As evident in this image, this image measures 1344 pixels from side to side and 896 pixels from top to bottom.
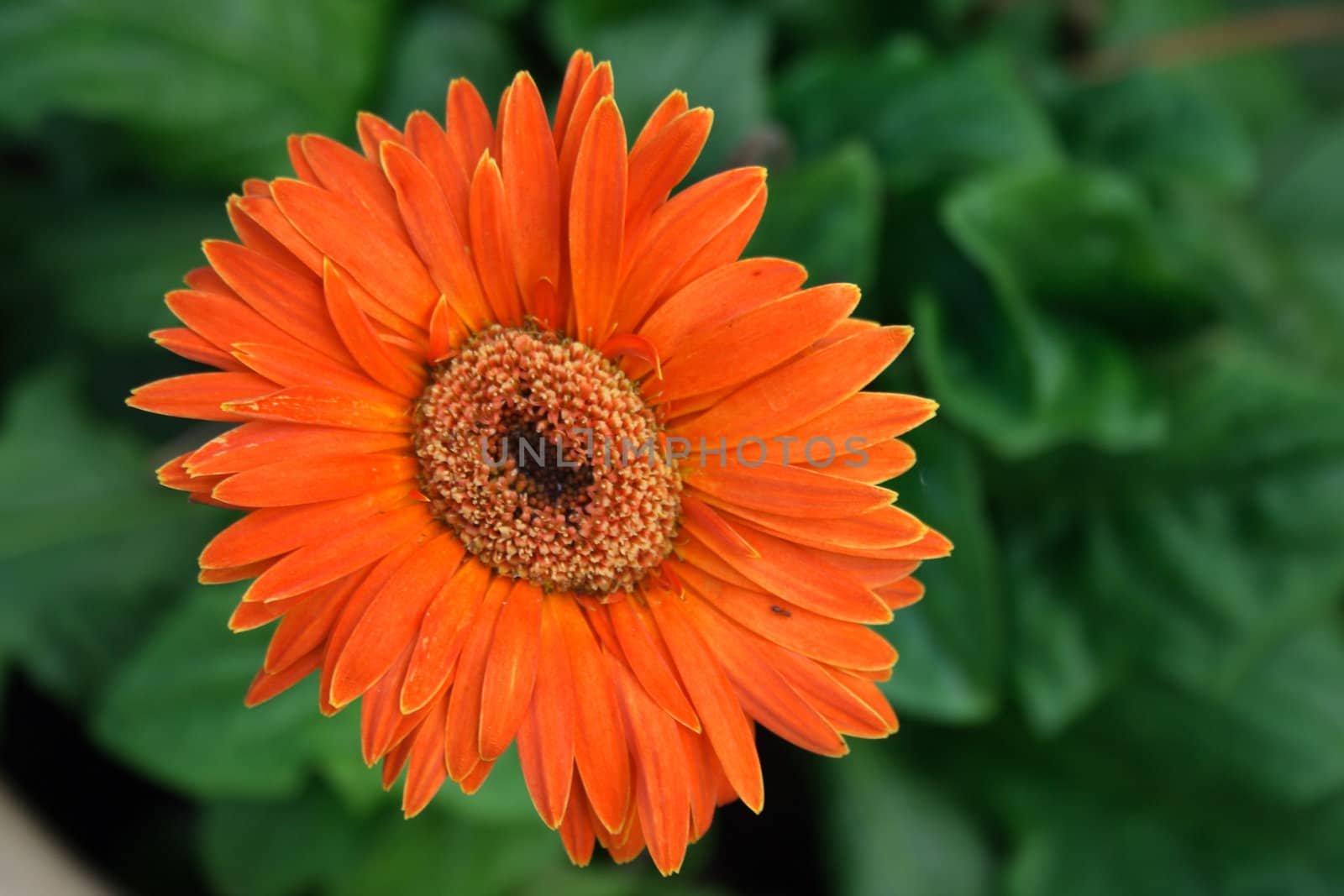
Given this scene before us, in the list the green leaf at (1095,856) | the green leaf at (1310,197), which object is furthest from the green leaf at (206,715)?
the green leaf at (1310,197)

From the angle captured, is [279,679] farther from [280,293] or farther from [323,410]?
[280,293]

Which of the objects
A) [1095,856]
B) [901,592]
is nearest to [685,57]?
[901,592]

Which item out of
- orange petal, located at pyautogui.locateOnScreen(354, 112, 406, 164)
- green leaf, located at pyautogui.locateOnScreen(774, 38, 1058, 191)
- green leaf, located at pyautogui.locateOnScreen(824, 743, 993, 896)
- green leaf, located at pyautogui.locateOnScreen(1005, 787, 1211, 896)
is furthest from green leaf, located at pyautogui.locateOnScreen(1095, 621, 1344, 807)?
orange petal, located at pyautogui.locateOnScreen(354, 112, 406, 164)

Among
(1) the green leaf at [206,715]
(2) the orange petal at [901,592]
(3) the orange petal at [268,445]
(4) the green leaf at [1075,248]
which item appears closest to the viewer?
(3) the orange petal at [268,445]

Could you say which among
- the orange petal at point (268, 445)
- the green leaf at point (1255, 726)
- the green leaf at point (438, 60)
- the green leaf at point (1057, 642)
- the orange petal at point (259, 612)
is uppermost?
the green leaf at point (438, 60)

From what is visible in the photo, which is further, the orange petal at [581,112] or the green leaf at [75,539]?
the green leaf at [75,539]

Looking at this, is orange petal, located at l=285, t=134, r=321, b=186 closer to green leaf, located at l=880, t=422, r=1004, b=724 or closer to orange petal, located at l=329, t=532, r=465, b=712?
orange petal, located at l=329, t=532, r=465, b=712

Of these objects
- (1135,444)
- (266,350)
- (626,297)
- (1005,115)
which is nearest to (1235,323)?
(1135,444)

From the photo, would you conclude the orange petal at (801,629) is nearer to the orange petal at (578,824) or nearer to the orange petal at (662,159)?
the orange petal at (578,824)
